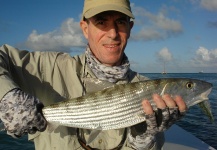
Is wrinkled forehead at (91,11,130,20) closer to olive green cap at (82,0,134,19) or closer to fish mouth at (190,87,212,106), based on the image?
olive green cap at (82,0,134,19)

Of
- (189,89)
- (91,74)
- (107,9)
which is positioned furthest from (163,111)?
(107,9)

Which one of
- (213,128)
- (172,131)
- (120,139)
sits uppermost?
(120,139)

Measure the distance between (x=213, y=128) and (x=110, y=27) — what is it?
1171 cm

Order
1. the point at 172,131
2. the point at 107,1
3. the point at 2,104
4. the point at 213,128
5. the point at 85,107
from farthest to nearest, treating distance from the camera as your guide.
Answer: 1. the point at 213,128
2. the point at 172,131
3. the point at 107,1
4. the point at 85,107
5. the point at 2,104

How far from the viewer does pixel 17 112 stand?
2898mm

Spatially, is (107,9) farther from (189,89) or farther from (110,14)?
(189,89)

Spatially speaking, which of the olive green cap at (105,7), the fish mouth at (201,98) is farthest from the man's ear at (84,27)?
the fish mouth at (201,98)

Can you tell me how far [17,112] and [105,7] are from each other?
6.69 feet

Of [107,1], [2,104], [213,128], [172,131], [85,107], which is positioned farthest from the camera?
[213,128]

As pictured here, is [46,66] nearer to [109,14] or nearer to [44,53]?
[44,53]

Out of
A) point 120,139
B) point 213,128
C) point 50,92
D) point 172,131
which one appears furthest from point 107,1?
point 213,128

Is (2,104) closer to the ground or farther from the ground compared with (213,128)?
farther from the ground

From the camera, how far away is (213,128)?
13969 mm

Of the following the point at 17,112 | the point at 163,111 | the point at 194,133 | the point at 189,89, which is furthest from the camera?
the point at 194,133
